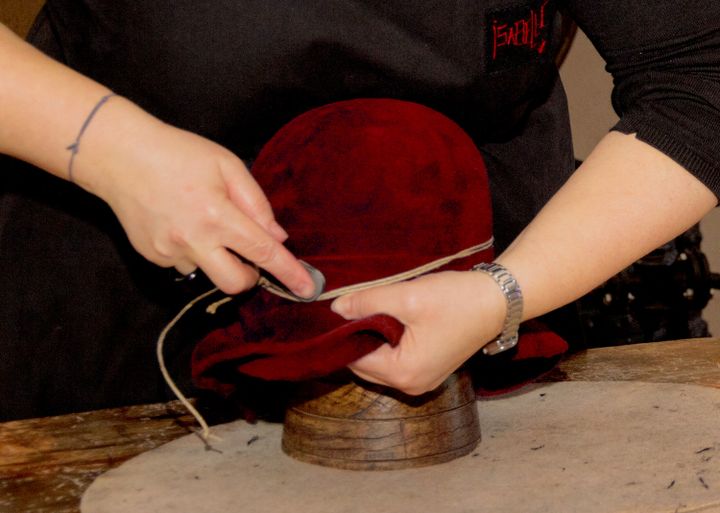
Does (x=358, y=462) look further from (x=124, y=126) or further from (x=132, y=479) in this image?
(x=124, y=126)

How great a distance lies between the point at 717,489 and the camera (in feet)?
2.61

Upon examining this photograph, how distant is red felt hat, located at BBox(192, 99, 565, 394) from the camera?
0.80m

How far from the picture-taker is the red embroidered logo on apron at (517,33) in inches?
34.9

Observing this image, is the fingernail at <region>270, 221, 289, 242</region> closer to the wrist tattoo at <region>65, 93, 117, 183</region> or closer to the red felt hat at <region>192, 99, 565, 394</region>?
the red felt hat at <region>192, 99, 565, 394</region>

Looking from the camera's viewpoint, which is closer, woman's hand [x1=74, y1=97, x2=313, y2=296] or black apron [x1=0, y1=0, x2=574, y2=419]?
woman's hand [x1=74, y1=97, x2=313, y2=296]

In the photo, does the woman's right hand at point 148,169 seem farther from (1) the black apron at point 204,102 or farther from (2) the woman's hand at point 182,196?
(1) the black apron at point 204,102

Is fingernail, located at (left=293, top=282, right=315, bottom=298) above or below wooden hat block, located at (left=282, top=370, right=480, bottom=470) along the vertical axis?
above

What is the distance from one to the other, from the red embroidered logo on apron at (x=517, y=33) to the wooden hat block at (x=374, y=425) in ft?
0.91

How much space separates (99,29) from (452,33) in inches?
12.5

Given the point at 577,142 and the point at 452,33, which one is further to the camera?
the point at 577,142

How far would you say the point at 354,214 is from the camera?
80 centimetres

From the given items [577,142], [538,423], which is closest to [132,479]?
[538,423]

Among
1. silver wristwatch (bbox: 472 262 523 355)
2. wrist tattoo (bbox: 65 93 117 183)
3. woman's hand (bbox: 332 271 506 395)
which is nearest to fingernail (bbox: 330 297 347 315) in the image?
woman's hand (bbox: 332 271 506 395)

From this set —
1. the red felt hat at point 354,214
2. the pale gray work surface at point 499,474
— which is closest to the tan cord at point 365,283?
the red felt hat at point 354,214
